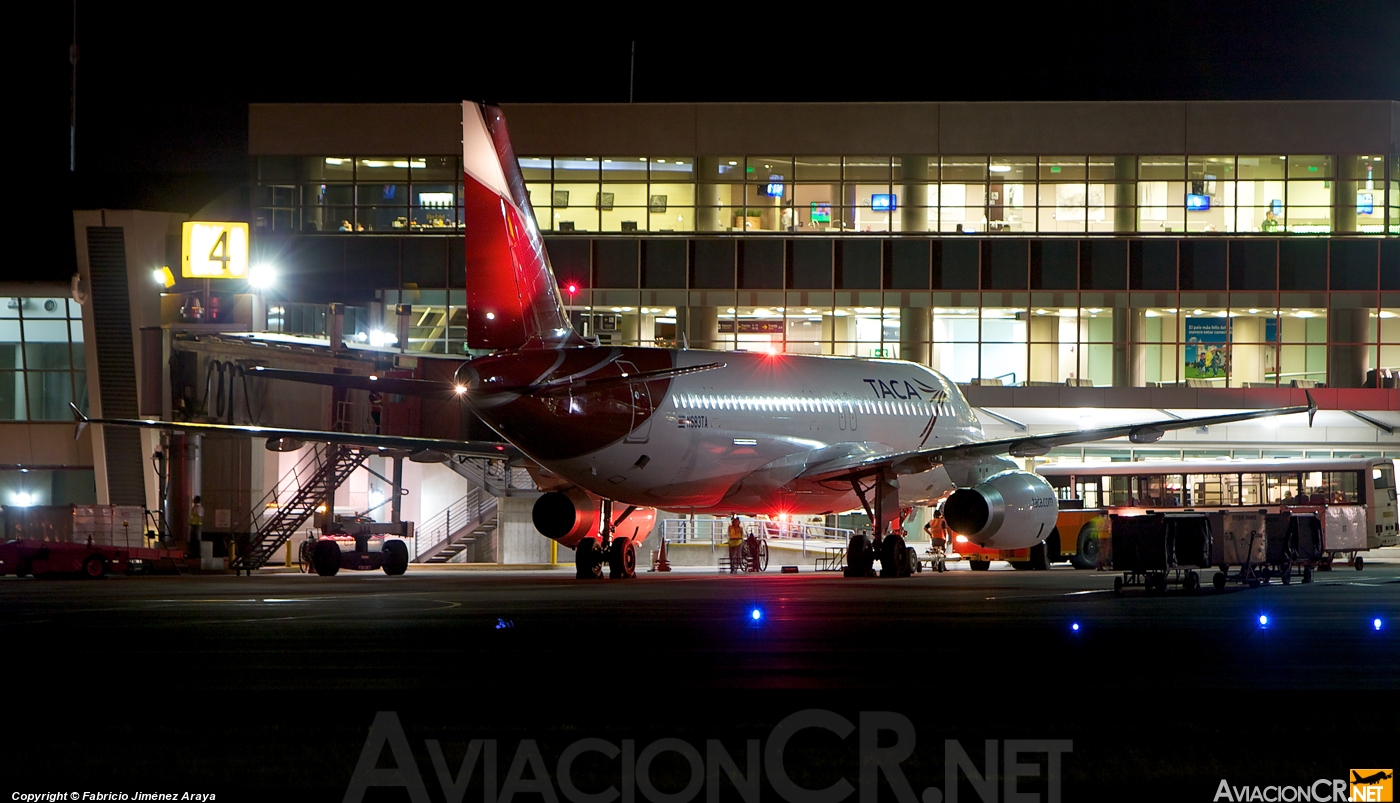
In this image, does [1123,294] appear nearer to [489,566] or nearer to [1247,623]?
[489,566]

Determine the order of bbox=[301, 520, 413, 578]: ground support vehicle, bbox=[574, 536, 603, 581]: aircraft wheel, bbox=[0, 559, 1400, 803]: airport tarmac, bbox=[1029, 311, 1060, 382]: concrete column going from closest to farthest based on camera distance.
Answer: bbox=[0, 559, 1400, 803]: airport tarmac
bbox=[574, 536, 603, 581]: aircraft wheel
bbox=[301, 520, 413, 578]: ground support vehicle
bbox=[1029, 311, 1060, 382]: concrete column

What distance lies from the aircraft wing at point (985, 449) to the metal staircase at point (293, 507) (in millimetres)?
A: 15659

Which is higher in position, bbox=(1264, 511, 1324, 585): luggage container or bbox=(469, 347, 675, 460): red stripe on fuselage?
bbox=(469, 347, 675, 460): red stripe on fuselage

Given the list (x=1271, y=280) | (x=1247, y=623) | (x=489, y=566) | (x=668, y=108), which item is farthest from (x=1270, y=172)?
(x=1247, y=623)

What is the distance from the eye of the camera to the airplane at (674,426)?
24.8 metres

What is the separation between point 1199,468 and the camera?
46.3 meters

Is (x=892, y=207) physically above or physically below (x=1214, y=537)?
above

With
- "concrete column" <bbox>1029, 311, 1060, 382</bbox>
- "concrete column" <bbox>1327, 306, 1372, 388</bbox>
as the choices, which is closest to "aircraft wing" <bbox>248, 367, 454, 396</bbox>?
"concrete column" <bbox>1029, 311, 1060, 382</bbox>

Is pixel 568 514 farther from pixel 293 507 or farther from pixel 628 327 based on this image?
pixel 628 327

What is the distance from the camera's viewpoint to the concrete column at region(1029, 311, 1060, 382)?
53906 mm

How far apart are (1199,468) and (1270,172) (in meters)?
12.7

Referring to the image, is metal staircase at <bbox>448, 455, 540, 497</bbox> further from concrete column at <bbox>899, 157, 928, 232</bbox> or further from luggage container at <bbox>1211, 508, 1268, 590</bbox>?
luggage container at <bbox>1211, 508, 1268, 590</bbox>

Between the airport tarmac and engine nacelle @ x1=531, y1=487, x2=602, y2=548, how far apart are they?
1046 centimetres

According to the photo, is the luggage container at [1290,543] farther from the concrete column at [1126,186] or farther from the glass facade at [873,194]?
the glass facade at [873,194]
